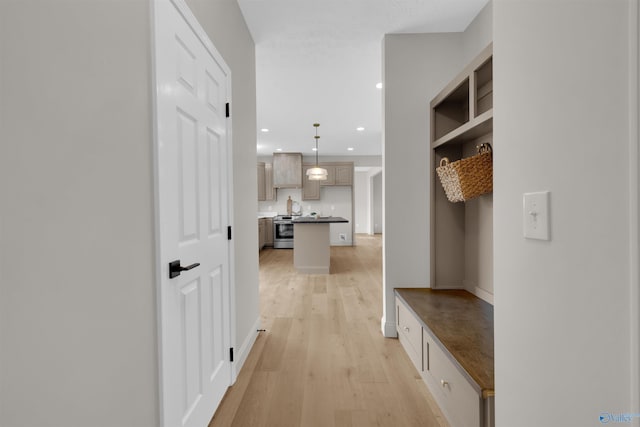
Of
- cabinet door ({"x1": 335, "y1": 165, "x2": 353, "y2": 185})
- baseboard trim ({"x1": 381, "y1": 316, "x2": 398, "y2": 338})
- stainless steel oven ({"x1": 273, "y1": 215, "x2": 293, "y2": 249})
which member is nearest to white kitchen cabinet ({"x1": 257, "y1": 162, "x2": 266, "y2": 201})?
stainless steel oven ({"x1": 273, "y1": 215, "x2": 293, "y2": 249})

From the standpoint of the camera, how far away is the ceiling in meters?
2.46

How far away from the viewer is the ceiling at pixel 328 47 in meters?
2.46

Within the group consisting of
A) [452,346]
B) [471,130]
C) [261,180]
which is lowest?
[452,346]

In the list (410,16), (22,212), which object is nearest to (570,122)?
(22,212)

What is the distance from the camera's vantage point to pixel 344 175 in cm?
890

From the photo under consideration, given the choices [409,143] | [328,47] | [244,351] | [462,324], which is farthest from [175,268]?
[328,47]

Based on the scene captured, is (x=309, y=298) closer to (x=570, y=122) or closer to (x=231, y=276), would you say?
(x=231, y=276)

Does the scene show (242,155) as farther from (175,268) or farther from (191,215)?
(175,268)

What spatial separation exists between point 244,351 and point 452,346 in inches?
59.5

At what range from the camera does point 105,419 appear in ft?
2.92

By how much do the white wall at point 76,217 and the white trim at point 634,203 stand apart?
1114 millimetres

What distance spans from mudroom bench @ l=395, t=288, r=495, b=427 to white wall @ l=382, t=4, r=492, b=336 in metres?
0.24

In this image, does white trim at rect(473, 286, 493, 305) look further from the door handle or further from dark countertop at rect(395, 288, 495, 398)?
the door handle

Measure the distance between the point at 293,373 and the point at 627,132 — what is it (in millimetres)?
2208
